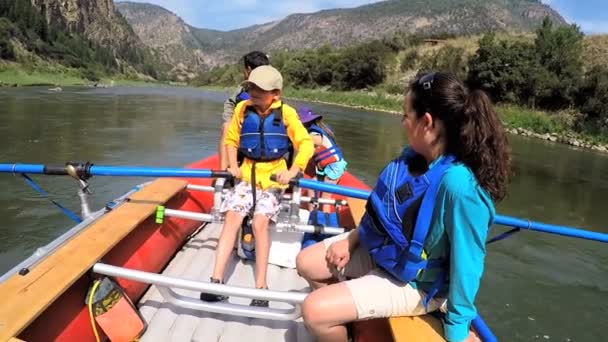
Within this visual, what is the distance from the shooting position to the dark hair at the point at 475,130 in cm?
154

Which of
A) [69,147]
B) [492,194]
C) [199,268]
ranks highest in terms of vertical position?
[492,194]

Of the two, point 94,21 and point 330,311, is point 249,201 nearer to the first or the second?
point 330,311

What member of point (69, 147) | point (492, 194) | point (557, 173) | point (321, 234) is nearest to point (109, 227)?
point (321, 234)

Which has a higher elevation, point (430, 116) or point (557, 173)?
point (430, 116)

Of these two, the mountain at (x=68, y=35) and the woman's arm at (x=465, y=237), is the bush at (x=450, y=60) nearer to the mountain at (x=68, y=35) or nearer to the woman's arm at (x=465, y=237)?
the woman's arm at (x=465, y=237)

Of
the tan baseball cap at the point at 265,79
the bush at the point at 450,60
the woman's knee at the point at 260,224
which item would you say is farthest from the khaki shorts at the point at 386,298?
the bush at the point at 450,60

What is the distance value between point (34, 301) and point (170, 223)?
1434 mm

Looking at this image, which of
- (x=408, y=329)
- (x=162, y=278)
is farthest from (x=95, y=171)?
(x=408, y=329)

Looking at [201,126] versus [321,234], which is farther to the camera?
[201,126]

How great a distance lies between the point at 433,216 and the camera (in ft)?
5.21

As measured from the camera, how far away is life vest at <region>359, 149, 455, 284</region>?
Answer: 159 centimetres

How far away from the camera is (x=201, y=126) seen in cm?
1631

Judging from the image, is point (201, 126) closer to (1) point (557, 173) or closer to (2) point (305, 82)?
(1) point (557, 173)

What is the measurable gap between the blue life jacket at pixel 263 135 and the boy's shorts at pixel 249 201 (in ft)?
0.71
